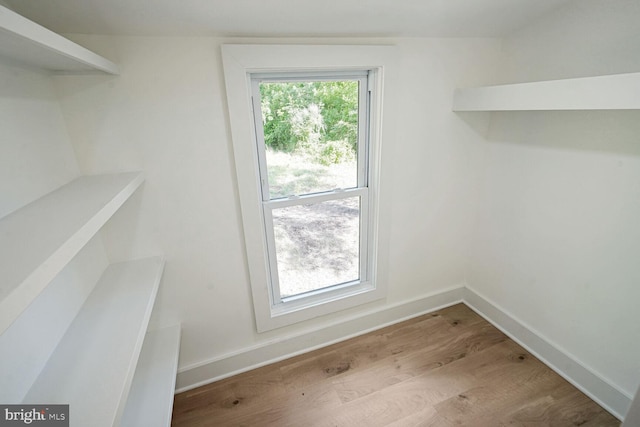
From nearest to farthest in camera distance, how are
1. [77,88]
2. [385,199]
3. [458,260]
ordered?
[77,88] → [385,199] → [458,260]

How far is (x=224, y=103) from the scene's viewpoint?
1.35m

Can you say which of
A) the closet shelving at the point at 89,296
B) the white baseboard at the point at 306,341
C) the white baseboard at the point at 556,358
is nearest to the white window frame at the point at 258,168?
the white baseboard at the point at 306,341

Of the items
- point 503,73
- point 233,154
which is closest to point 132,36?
point 233,154

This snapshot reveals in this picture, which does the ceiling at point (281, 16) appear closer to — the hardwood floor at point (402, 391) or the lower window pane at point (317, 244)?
the lower window pane at point (317, 244)

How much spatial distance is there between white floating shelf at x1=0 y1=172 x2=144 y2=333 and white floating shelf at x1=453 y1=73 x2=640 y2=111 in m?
1.79

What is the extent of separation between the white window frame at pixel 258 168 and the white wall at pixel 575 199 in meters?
0.84

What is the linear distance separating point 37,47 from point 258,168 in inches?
36.7

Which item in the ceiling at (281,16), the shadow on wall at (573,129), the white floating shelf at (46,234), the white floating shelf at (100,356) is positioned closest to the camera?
the white floating shelf at (46,234)

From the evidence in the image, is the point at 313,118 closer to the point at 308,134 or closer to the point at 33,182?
the point at 308,134

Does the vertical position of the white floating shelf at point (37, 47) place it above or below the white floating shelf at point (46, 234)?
above

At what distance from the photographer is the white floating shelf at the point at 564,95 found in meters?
1.07

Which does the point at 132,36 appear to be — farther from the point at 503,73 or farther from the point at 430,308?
the point at 430,308

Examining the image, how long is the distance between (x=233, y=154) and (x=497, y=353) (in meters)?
2.03

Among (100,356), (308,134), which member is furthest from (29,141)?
(308,134)
